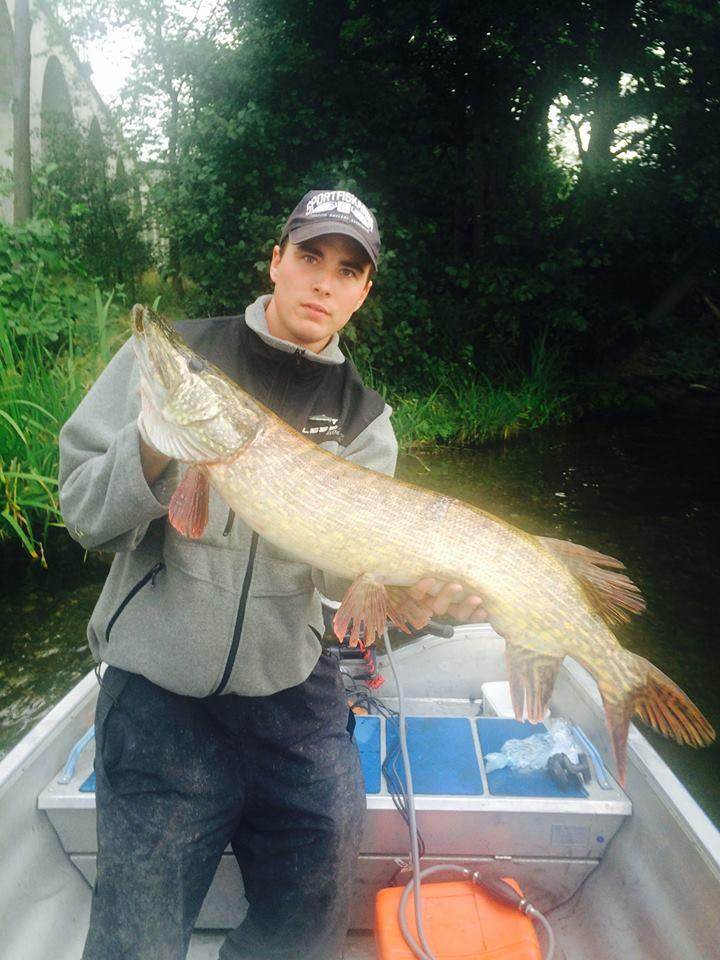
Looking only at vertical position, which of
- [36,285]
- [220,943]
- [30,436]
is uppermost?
[36,285]

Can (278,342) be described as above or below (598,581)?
above

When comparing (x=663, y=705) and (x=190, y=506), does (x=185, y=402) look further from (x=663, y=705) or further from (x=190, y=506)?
(x=663, y=705)

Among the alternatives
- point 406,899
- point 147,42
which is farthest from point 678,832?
point 147,42

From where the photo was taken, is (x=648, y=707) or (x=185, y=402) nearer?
(x=185, y=402)

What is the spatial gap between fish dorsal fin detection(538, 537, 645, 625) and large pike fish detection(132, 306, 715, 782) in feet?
0.05

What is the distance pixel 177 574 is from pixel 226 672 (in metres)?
0.25

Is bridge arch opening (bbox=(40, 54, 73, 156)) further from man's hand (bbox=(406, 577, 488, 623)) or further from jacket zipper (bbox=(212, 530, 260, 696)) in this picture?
man's hand (bbox=(406, 577, 488, 623))

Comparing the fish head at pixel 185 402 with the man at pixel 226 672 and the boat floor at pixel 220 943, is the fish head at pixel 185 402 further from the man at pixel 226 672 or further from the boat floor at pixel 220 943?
the boat floor at pixel 220 943

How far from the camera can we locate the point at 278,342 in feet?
5.59

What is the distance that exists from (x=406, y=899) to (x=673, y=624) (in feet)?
11.2

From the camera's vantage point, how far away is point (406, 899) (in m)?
1.77

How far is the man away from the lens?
1.49 meters

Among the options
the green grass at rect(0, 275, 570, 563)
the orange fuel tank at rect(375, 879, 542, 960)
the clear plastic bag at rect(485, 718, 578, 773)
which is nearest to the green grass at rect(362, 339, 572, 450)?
the green grass at rect(0, 275, 570, 563)

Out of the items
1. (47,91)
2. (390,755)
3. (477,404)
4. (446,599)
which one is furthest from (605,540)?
(47,91)
